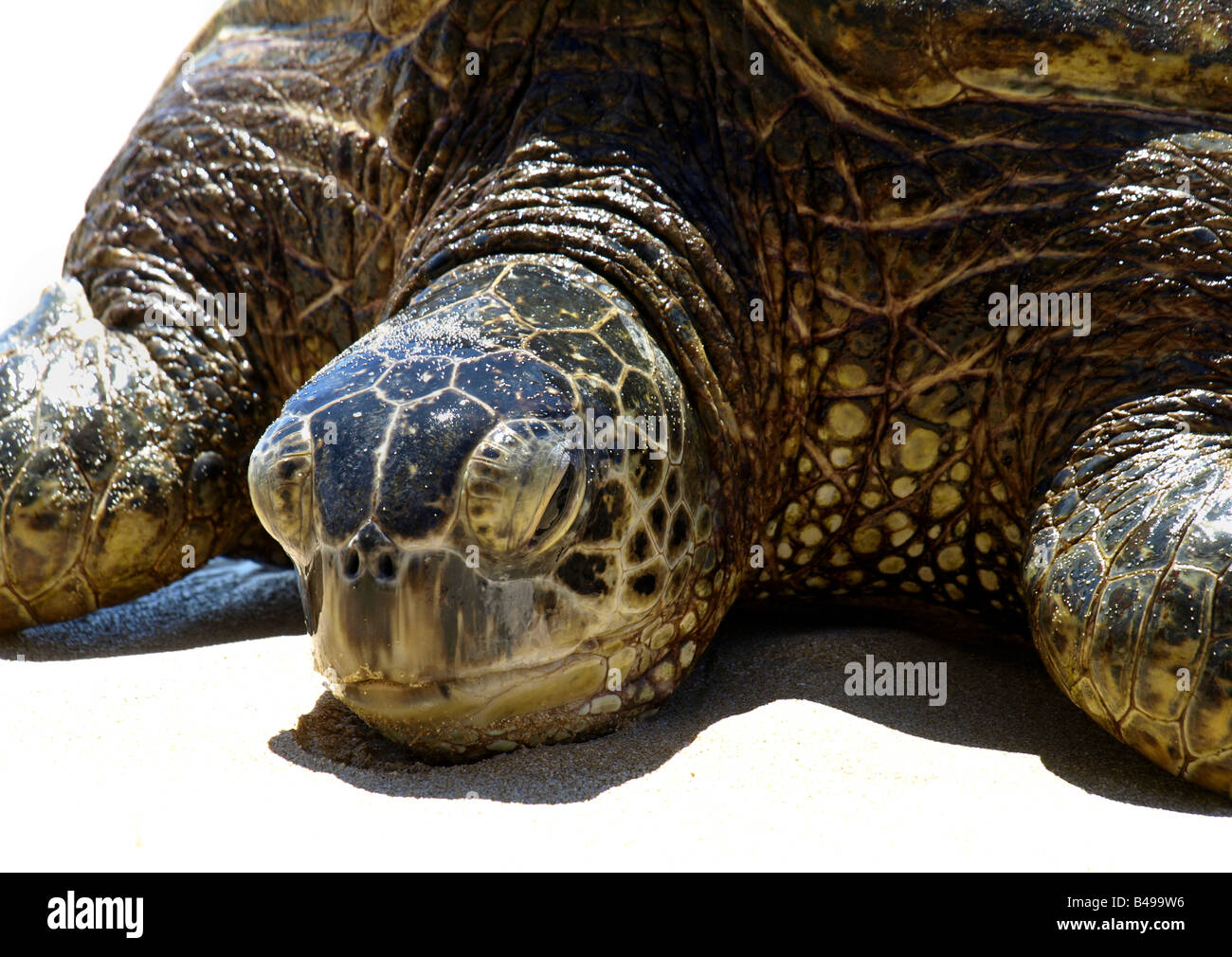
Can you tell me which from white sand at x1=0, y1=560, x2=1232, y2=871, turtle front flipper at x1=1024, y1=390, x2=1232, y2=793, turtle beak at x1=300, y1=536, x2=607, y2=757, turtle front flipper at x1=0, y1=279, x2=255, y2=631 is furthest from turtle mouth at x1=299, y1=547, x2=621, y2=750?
turtle front flipper at x1=0, y1=279, x2=255, y2=631

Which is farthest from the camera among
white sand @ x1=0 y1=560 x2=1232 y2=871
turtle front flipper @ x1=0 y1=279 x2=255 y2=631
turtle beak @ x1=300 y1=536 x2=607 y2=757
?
turtle front flipper @ x1=0 y1=279 x2=255 y2=631

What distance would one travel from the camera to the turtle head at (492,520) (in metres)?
1.98

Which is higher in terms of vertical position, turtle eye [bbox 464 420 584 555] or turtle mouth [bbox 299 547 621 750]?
turtle eye [bbox 464 420 584 555]

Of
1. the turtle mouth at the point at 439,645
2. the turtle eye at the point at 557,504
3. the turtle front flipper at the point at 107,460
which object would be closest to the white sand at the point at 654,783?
the turtle mouth at the point at 439,645

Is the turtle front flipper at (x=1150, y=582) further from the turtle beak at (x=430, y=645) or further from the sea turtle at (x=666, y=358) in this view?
the turtle beak at (x=430, y=645)

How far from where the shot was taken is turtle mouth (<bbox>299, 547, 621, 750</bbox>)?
6.46 feet

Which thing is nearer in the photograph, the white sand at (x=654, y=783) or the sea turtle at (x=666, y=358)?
the white sand at (x=654, y=783)

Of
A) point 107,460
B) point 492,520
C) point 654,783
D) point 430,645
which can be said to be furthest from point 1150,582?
point 107,460

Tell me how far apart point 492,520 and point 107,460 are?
1472 millimetres

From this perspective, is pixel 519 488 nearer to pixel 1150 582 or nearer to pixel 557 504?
pixel 557 504

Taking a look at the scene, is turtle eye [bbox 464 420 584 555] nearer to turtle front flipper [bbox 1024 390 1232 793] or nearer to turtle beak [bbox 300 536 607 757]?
turtle beak [bbox 300 536 607 757]

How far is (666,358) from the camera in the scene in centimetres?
246

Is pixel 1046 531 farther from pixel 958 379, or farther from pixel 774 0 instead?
pixel 774 0

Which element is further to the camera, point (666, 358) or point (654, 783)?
point (666, 358)
